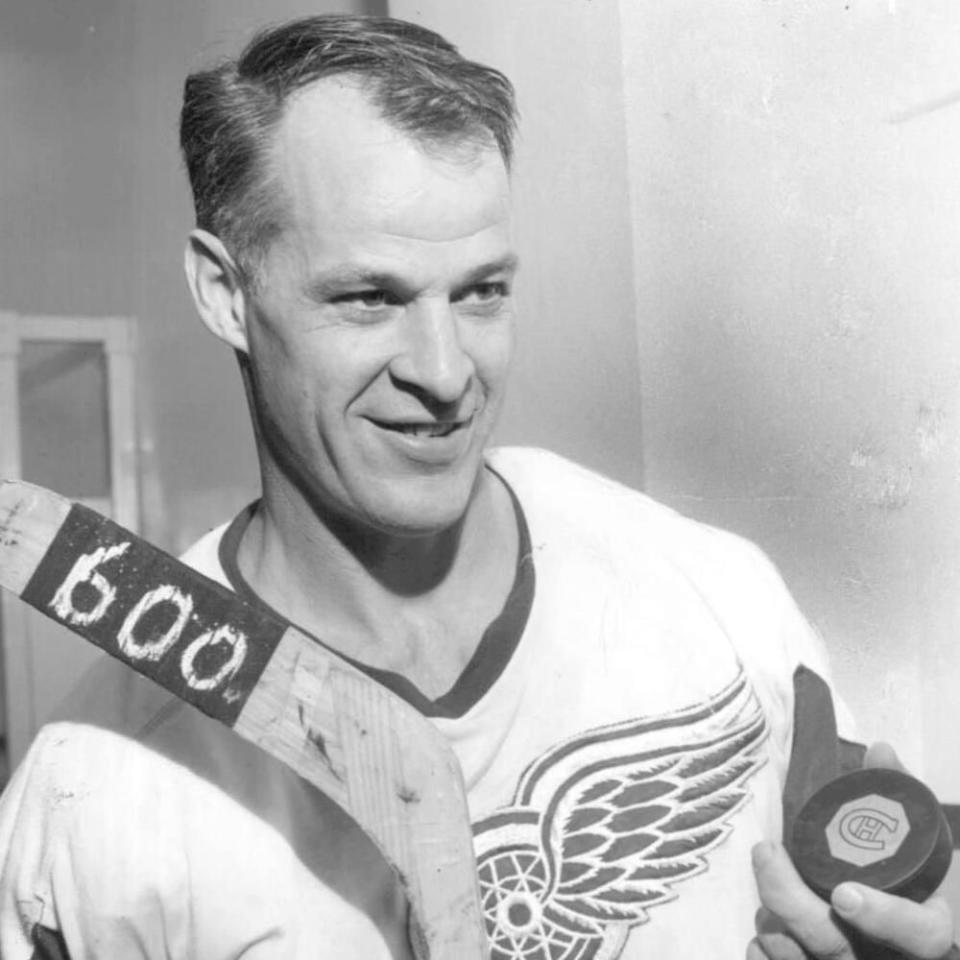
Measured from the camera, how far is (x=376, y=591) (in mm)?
997

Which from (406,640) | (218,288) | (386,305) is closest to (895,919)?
(406,640)

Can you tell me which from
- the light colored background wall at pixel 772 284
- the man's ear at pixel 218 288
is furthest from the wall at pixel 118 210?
the man's ear at pixel 218 288

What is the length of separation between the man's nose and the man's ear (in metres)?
0.12

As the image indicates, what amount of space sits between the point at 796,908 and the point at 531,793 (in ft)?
0.58

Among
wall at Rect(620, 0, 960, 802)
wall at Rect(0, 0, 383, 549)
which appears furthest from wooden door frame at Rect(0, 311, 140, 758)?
wall at Rect(620, 0, 960, 802)

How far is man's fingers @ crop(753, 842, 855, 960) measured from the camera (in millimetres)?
848

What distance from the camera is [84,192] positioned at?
225 cm

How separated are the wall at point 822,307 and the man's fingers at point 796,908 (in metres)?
0.29

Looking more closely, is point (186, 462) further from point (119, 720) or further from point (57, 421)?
point (119, 720)

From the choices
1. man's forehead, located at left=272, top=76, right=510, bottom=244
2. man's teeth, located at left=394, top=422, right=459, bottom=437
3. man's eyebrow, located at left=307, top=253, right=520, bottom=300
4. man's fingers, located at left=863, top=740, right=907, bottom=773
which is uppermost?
man's forehead, located at left=272, top=76, right=510, bottom=244

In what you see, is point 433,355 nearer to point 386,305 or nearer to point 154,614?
point 386,305

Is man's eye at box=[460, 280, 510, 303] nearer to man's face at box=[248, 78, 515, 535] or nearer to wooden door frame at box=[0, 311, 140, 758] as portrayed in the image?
man's face at box=[248, 78, 515, 535]

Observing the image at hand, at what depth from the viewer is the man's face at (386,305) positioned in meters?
0.90

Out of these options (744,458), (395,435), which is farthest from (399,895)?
(744,458)
